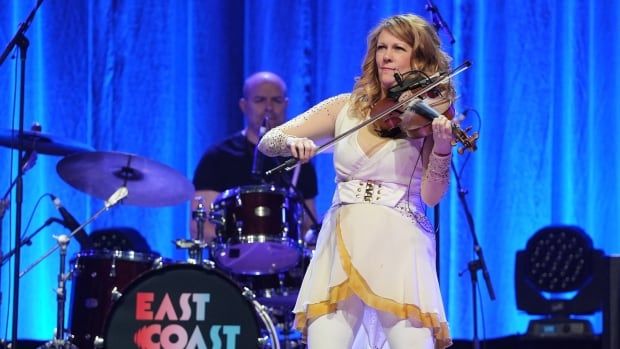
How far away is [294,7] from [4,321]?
2.51 m

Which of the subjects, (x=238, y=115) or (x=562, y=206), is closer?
(x=562, y=206)

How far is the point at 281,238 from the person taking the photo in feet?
16.3

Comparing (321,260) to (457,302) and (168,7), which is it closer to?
(457,302)

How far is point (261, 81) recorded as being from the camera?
18.7ft

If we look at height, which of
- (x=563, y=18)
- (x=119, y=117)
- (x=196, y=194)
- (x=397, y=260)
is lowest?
(x=397, y=260)

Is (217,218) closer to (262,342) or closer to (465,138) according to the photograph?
(262,342)

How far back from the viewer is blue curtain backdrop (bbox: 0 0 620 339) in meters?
5.87

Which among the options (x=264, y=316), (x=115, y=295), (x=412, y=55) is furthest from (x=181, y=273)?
(x=412, y=55)

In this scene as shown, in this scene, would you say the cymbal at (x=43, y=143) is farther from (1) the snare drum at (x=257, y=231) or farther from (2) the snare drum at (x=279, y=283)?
(2) the snare drum at (x=279, y=283)

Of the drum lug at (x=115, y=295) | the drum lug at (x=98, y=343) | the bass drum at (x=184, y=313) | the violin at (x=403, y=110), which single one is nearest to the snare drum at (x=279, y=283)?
the bass drum at (x=184, y=313)

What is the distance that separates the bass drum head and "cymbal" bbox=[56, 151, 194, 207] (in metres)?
→ 0.75

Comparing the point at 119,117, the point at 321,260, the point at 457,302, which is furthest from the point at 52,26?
the point at 321,260

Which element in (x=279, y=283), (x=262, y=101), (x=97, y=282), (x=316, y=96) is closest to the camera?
(x=97, y=282)

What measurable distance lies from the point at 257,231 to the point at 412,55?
200 centimetres
